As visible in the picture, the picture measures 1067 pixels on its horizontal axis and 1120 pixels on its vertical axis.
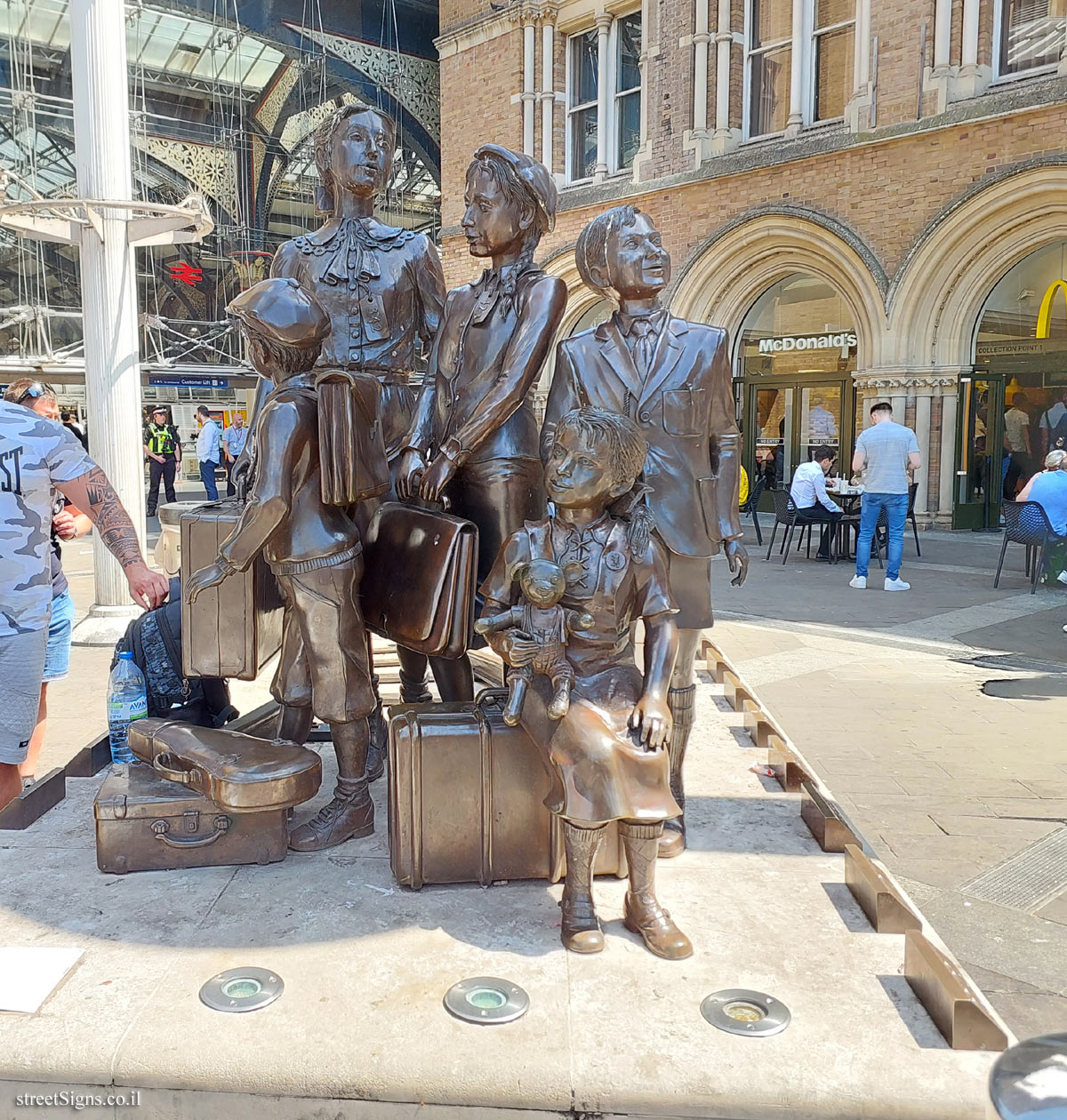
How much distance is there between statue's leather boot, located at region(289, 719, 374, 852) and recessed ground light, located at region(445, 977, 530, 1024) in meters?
0.92

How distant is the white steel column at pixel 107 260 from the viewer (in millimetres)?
7121

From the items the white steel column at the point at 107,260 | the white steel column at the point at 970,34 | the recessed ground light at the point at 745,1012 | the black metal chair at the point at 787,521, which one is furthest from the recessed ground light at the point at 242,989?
the white steel column at the point at 970,34

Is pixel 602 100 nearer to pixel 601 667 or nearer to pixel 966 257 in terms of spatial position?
pixel 966 257

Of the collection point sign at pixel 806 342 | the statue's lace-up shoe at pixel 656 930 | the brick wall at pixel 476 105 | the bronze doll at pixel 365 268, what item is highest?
the brick wall at pixel 476 105

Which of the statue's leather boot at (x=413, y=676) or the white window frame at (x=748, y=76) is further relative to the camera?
the white window frame at (x=748, y=76)

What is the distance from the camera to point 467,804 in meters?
2.96

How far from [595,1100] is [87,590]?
9.03m

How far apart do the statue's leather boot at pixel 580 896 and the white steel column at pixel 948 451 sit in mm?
12352

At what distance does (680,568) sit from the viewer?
3230 millimetres

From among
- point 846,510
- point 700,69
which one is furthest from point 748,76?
point 846,510

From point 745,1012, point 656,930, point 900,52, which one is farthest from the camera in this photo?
point 900,52

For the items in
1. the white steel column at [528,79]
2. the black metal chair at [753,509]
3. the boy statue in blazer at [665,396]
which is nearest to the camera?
the boy statue in blazer at [665,396]

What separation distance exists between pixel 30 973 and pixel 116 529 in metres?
1.51

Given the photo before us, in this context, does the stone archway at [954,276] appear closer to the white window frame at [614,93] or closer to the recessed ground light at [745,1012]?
the white window frame at [614,93]
